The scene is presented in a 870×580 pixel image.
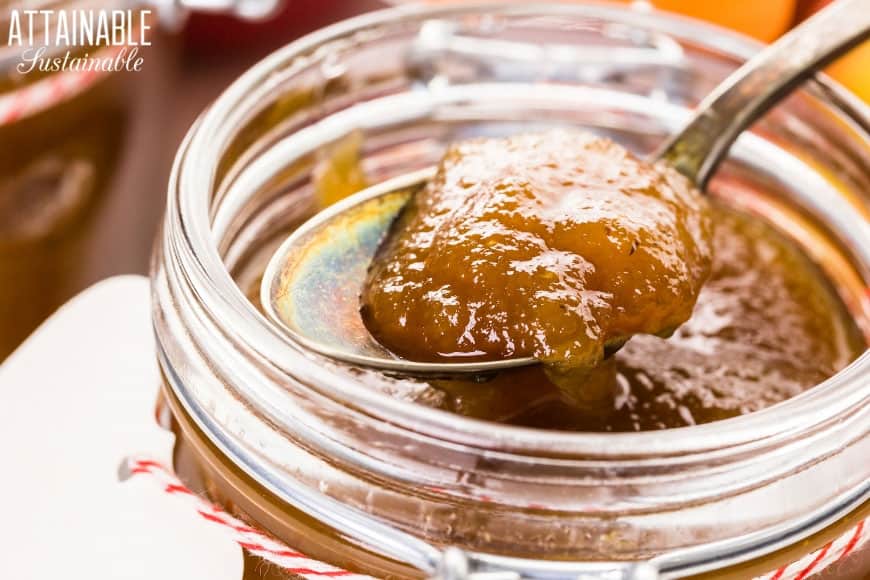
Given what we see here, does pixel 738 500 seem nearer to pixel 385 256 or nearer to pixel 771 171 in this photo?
pixel 385 256

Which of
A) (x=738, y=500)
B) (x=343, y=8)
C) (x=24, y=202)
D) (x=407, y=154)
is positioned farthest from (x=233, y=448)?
(x=343, y=8)

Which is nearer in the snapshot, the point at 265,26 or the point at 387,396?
the point at 387,396

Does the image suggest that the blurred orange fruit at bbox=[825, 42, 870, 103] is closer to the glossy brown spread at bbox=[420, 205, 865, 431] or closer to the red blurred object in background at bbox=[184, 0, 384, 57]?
the glossy brown spread at bbox=[420, 205, 865, 431]

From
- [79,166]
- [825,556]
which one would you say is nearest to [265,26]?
[79,166]

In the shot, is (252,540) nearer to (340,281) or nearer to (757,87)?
(340,281)

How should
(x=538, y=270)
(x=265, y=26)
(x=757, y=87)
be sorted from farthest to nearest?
(x=265, y=26) → (x=757, y=87) → (x=538, y=270)
